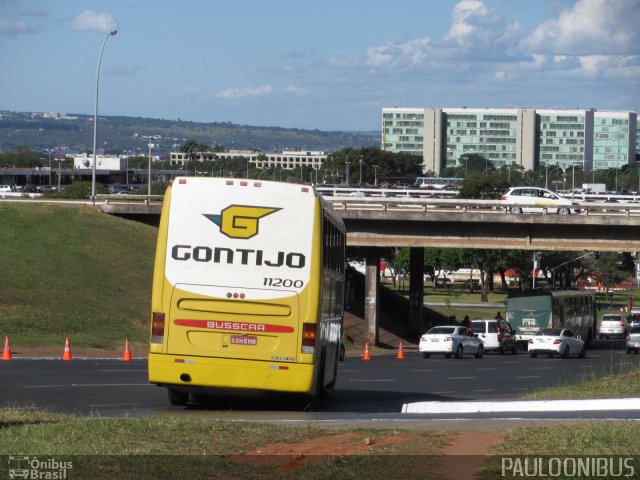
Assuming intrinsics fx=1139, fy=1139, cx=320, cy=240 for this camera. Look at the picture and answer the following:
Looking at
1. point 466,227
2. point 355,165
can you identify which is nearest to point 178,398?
point 466,227

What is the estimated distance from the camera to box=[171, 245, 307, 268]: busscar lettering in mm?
16891

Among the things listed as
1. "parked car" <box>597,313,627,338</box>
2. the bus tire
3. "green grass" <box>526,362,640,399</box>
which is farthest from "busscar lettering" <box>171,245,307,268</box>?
"parked car" <box>597,313,627,338</box>

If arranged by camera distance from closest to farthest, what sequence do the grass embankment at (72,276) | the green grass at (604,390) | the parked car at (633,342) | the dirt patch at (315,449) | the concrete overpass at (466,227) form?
the dirt patch at (315,449)
the green grass at (604,390)
the grass embankment at (72,276)
the parked car at (633,342)
the concrete overpass at (466,227)

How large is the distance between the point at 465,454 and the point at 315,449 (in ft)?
5.03

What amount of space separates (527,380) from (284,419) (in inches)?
627

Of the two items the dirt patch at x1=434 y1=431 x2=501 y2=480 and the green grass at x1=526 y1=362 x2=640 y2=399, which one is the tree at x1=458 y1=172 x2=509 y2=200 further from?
the dirt patch at x1=434 y1=431 x2=501 y2=480

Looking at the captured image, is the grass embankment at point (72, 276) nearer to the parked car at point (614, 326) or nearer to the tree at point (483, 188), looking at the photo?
the parked car at point (614, 326)

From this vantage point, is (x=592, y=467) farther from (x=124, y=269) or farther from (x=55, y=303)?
(x=124, y=269)

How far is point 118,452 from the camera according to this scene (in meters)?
10.8

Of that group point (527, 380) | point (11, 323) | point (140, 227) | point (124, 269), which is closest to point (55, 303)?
point (11, 323)

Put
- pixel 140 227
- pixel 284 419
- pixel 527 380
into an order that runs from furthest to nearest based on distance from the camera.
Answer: pixel 140 227 → pixel 527 380 → pixel 284 419

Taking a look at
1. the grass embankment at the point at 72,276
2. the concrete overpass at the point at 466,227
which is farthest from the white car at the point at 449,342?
the grass embankment at the point at 72,276

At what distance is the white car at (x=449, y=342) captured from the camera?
43.1m

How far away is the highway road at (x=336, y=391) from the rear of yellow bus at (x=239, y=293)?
72 cm
